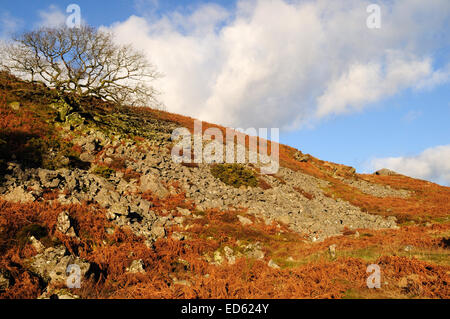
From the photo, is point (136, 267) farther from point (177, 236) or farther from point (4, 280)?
point (4, 280)

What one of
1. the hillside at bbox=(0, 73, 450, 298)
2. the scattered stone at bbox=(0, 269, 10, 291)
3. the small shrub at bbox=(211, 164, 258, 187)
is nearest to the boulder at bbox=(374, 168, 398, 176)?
the hillside at bbox=(0, 73, 450, 298)

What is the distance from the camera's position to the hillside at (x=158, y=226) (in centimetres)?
696

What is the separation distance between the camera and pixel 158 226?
11578 millimetres

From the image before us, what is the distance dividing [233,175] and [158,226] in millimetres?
10864

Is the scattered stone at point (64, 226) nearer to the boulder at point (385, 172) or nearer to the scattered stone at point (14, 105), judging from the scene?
the scattered stone at point (14, 105)

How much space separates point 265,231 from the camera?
567 inches

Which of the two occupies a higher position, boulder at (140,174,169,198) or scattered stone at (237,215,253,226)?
boulder at (140,174,169,198)

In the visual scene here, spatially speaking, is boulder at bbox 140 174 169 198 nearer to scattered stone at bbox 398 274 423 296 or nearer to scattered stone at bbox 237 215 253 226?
scattered stone at bbox 237 215 253 226

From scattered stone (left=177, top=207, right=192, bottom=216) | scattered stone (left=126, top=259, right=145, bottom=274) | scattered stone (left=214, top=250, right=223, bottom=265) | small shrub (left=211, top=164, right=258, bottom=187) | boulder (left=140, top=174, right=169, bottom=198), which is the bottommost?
scattered stone (left=214, top=250, right=223, bottom=265)

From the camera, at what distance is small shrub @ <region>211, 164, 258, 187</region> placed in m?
20.8

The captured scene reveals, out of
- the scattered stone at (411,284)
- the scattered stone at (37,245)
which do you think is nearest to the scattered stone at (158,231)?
the scattered stone at (37,245)

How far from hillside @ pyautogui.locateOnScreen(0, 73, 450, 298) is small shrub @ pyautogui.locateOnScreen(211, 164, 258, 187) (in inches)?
4.1

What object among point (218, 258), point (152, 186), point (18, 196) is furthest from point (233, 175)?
point (18, 196)
